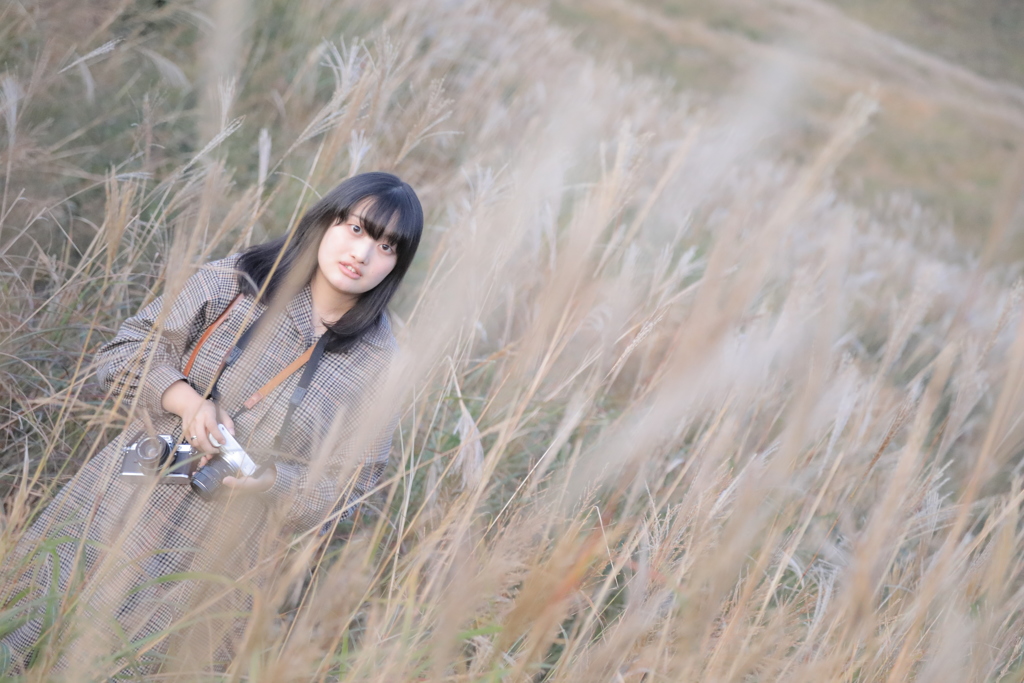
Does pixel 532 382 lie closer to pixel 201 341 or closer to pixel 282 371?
pixel 282 371

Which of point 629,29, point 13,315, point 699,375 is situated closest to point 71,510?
point 13,315

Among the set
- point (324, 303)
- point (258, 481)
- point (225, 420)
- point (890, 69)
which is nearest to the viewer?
point (258, 481)

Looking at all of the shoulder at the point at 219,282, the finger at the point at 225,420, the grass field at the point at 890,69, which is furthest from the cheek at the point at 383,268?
the grass field at the point at 890,69

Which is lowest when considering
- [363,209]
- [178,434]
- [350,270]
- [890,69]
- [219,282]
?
[178,434]

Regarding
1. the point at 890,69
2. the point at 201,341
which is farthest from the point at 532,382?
the point at 890,69

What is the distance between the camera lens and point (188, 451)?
3.82 ft

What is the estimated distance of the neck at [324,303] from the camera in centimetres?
150

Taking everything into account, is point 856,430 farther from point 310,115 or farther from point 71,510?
point 310,115

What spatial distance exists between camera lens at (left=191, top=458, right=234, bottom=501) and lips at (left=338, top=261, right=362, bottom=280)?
16.7 inches

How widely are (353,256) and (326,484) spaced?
0.44 meters

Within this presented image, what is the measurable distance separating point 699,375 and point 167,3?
2.70 m

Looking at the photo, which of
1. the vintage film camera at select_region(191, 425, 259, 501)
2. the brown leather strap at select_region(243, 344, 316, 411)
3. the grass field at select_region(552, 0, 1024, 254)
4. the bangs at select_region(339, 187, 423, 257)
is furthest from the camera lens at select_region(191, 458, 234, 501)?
the grass field at select_region(552, 0, 1024, 254)

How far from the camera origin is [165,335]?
141 centimetres

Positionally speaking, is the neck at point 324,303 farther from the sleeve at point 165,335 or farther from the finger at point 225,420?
the finger at point 225,420
